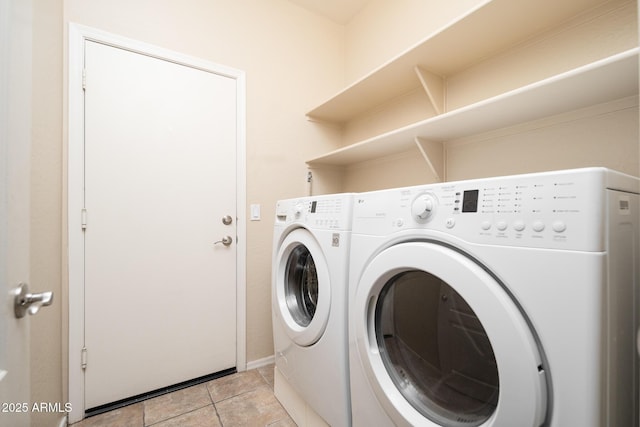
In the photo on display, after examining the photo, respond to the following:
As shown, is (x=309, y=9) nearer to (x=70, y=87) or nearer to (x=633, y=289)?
(x=70, y=87)

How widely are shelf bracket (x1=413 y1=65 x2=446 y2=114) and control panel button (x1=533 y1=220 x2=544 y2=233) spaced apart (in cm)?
111

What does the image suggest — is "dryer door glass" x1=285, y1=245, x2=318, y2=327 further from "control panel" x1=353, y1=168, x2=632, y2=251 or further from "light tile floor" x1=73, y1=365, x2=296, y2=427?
"control panel" x1=353, y1=168, x2=632, y2=251

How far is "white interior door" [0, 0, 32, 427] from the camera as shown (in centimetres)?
48

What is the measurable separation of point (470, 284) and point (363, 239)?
0.39 m

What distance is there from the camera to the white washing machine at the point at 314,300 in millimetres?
1055

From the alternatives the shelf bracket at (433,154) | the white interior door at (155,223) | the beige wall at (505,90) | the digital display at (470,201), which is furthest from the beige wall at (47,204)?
the beige wall at (505,90)

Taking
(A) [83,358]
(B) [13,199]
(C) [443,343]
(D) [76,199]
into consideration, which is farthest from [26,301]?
(A) [83,358]

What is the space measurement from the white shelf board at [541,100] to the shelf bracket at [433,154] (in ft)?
0.10

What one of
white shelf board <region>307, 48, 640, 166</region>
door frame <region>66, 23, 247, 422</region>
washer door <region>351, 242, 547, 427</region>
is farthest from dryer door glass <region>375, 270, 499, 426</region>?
door frame <region>66, 23, 247, 422</region>

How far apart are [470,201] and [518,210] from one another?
105 mm

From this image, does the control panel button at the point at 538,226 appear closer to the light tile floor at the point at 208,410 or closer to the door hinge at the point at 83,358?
the light tile floor at the point at 208,410

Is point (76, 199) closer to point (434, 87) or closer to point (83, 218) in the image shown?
point (83, 218)

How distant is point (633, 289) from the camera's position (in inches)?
24.0

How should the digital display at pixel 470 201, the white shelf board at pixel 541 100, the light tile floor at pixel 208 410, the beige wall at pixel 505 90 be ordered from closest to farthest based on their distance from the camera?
the digital display at pixel 470 201 → the white shelf board at pixel 541 100 → the beige wall at pixel 505 90 → the light tile floor at pixel 208 410
